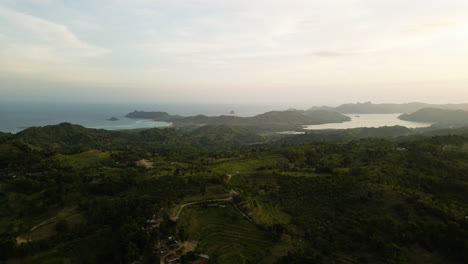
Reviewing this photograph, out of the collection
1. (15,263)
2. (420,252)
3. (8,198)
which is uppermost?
(8,198)

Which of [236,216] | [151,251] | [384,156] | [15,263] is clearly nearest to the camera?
[151,251]

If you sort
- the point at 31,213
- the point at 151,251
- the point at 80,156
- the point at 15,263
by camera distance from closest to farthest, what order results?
the point at 151,251 → the point at 15,263 → the point at 31,213 → the point at 80,156

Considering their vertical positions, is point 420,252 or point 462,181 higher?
point 462,181

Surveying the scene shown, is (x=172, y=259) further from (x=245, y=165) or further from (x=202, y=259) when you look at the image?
(x=245, y=165)

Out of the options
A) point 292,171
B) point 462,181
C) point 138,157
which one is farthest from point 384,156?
point 138,157

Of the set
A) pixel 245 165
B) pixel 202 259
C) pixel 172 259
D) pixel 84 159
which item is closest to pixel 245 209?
pixel 202 259

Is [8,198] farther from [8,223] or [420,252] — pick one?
[420,252]

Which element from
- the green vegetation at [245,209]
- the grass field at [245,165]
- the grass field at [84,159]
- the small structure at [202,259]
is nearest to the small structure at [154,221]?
Answer: the green vegetation at [245,209]

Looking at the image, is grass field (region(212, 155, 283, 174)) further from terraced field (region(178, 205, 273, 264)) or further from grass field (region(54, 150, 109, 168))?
grass field (region(54, 150, 109, 168))
